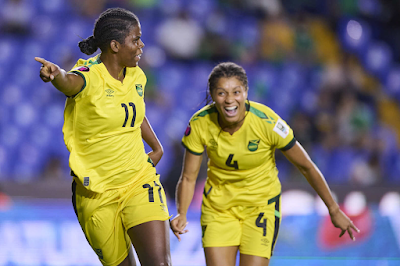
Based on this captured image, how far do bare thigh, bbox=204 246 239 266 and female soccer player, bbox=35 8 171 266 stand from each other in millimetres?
426

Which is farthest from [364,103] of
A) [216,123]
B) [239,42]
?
[216,123]

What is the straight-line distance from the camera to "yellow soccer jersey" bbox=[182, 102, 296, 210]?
130 inches

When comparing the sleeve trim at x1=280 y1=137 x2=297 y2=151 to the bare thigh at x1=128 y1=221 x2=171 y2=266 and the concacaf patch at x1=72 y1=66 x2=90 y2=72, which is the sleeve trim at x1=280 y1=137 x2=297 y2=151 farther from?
the concacaf patch at x1=72 y1=66 x2=90 y2=72

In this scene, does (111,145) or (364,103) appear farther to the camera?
(364,103)

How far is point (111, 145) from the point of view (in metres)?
3.03

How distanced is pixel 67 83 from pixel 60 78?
91 mm

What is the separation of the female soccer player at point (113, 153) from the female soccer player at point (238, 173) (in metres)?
0.39

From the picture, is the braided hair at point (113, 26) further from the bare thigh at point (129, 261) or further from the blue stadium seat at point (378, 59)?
the blue stadium seat at point (378, 59)

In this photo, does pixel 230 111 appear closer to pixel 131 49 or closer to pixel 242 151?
pixel 242 151

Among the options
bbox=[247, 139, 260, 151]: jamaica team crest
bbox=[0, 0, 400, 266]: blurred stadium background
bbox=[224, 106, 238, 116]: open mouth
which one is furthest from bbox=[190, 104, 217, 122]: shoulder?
bbox=[0, 0, 400, 266]: blurred stadium background

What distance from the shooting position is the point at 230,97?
126 inches

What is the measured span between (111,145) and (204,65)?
538 cm

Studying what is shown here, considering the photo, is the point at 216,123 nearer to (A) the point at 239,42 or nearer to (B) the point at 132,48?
(B) the point at 132,48

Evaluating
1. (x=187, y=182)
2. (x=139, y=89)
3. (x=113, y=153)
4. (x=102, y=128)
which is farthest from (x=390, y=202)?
(x=102, y=128)
